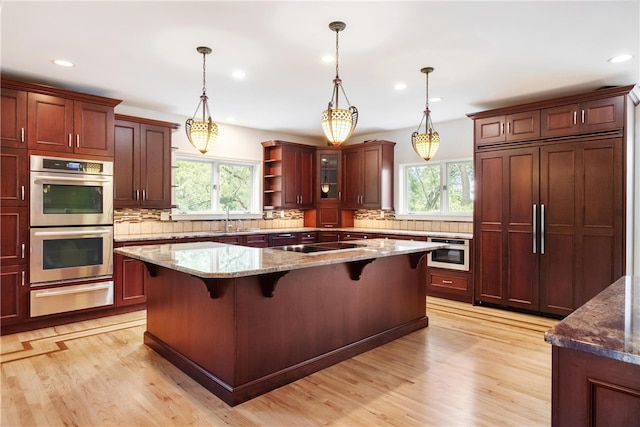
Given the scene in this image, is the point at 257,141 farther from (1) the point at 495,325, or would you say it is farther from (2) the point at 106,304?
(1) the point at 495,325

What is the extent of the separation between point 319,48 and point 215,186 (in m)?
3.42

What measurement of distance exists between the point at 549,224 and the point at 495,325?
1.31 metres

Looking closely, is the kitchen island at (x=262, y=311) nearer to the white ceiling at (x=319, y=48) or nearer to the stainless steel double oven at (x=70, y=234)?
the stainless steel double oven at (x=70, y=234)

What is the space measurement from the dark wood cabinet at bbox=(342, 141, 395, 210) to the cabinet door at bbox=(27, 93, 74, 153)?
4.16 meters

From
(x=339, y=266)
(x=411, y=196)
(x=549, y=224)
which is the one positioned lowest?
(x=339, y=266)

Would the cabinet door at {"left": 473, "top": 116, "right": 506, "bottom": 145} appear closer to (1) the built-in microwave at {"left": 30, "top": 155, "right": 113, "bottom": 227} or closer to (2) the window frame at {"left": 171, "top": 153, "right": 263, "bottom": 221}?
(2) the window frame at {"left": 171, "top": 153, "right": 263, "bottom": 221}

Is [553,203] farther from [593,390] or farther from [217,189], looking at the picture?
[217,189]

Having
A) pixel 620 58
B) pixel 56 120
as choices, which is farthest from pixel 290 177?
pixel 620 58

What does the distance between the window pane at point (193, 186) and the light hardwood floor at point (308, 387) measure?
2348 mm

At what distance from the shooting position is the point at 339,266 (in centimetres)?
311

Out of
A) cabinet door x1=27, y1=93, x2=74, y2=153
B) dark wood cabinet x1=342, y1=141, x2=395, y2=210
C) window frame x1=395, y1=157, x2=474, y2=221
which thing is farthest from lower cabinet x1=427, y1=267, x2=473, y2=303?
cabinet door x1=27, y1=93, x2=74, y2=153

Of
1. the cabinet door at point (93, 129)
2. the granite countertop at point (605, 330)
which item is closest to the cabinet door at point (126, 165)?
the cabinet door at point (93, 129)

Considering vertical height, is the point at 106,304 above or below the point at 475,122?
below

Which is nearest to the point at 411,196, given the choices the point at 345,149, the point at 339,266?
the point at 345,149
